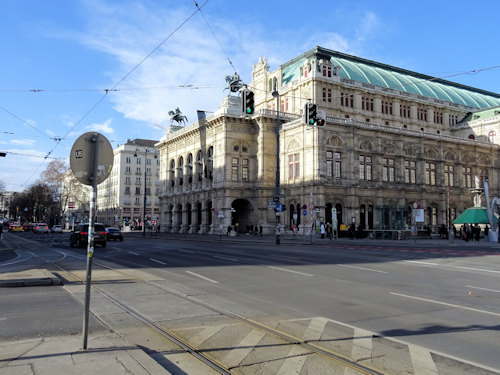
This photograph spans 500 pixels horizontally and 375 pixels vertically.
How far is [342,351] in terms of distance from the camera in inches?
238

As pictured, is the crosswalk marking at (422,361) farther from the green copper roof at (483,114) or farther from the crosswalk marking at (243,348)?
the green copper roof at (483,114)

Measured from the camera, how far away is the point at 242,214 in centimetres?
6338

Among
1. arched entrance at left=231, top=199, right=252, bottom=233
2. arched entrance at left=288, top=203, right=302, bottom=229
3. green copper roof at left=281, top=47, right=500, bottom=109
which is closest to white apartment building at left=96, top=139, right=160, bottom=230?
arched entrance at left=231, top=199, right=252, bottom=233

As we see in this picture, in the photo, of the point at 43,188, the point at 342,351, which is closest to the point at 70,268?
the point at 342,351

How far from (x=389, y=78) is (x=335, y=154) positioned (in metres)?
25.0

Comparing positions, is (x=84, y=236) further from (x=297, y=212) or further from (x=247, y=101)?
(x=297, y=212)

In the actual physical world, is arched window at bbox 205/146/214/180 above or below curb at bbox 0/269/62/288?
above

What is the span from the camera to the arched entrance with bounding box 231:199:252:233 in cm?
6075

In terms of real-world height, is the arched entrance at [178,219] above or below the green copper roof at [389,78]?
below

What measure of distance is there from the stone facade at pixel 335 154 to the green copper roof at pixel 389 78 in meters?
0.26

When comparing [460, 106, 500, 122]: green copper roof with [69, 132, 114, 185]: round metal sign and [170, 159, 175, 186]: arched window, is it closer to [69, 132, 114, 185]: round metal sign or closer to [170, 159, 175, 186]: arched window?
[170, 159, 175, 186]: arched window

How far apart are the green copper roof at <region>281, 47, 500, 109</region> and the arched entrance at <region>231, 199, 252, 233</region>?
809 inches

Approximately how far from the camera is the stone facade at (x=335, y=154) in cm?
5338

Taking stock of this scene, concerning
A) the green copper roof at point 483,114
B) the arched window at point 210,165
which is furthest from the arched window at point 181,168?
the green copper roof at point 483,114
